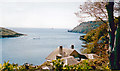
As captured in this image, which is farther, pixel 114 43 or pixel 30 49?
pixel 30 49

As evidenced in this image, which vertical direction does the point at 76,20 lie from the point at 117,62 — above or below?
above

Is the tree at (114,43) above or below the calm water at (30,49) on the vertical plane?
above

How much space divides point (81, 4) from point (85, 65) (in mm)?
3455

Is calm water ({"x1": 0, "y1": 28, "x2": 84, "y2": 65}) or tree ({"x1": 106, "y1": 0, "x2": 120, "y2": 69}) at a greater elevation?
tree ({"x1": 106, "y1": 0, "x2": 120, "y2": 69})

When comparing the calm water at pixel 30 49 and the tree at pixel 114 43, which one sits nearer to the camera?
the tree at pixel 114 43

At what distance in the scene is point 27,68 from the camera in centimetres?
290

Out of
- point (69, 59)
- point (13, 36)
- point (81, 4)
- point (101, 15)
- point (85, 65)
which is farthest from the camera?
point (13, 36)

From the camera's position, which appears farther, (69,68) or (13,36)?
(13,36)

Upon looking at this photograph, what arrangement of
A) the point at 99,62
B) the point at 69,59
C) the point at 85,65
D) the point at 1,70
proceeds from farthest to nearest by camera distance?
the point at 69,59 → the point at 99,62 → the point at 85,65 → the point at 1,70

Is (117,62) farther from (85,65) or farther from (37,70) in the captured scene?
(37,70)

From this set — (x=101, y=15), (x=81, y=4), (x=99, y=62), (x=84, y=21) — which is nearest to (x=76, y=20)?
(x=84, y=21)

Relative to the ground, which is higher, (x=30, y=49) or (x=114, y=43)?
(x=114, y=43)

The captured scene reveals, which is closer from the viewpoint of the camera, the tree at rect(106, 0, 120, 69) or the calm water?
the tree at rect(106, 0, 120, 69)

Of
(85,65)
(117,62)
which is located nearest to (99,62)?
(117,62)
